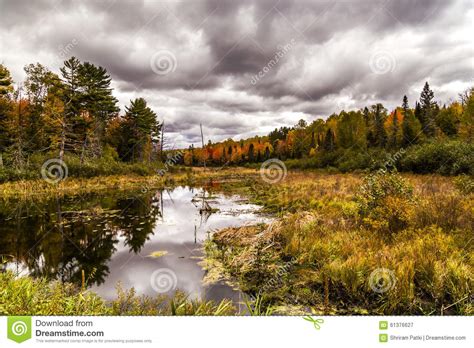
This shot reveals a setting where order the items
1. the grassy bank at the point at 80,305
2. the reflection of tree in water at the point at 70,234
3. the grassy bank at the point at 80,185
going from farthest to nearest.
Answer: the grassy bank at the point at 80,185, the reflection of tree in water at the point at 70,234, the grassy bank at the point at 80,305

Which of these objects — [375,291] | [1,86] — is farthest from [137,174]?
[375,291]

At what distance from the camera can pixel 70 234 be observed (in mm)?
9469

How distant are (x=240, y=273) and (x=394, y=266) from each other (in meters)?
3.09

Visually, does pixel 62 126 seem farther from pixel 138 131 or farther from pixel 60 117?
pixel 138 131

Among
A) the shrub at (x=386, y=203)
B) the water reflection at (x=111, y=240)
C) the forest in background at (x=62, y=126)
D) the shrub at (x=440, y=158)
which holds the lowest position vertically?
the water reflection at (x=111, y=240)

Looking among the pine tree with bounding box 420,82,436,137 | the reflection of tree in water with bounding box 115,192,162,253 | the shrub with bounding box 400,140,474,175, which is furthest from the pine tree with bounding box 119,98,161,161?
the pine tree with bounding box 420,82,436,137

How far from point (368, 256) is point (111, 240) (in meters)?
7.72

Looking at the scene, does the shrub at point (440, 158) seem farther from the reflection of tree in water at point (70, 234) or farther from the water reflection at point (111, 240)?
the reflection of tree in water at point (70, 234)

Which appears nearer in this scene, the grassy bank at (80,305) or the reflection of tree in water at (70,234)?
the grassy bank at (80,305)

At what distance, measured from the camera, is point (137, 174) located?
31250 millimetres

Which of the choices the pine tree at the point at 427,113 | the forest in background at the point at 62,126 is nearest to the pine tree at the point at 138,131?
the forest in background at the point at 62,126

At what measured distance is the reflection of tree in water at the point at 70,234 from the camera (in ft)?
21.9

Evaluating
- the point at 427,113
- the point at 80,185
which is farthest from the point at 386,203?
the point at 427,113
